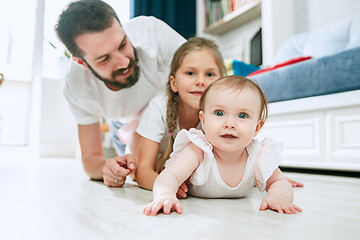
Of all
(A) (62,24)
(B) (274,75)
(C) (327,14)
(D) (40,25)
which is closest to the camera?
(A) (62,24)

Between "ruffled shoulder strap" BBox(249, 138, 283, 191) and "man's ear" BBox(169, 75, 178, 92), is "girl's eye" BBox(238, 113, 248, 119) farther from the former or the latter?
"man's ear" BBox(169, 75, 178, 92)

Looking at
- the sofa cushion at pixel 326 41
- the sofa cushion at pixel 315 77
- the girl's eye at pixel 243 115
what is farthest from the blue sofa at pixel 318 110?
the girl's eye at pixel 243 115

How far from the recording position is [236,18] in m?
2.78

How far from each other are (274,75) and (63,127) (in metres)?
2.35

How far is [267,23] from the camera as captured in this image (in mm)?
2449

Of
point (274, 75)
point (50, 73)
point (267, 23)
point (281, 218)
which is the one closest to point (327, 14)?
point (267, 23)

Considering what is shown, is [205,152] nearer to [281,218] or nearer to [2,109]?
[281,218]

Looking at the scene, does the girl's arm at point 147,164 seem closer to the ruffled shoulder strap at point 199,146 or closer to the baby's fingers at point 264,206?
the ruffled shoulder strap at point 199,146

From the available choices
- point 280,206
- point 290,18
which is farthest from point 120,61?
point 290,18

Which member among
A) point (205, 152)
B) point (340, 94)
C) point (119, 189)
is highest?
→ point (340, 94)

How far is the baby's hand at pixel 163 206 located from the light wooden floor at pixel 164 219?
0.01 metres

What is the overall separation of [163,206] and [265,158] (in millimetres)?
285

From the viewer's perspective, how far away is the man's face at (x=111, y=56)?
87cm

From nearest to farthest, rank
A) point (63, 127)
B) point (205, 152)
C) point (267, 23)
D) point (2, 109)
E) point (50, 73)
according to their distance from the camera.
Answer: point (205, 152) → point (50, 73) → point (267, 23) → point (2, 109) → point (63, 127)
